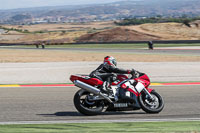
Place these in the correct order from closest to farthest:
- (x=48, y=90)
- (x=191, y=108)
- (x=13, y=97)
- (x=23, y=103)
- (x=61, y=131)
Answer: (x=61, y=131)
(x=191, y=108)
(x=23, y=103)
(x=13, y=97)
(x=48, y=90)

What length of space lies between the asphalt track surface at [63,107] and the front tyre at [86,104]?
125 millimetres

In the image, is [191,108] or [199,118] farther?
[191,108]

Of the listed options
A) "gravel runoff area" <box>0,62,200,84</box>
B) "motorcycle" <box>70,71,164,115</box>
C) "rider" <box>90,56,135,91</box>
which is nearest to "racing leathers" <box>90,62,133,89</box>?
"rider" <box>90,56,135,91</box>

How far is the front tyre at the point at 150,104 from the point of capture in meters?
8.34

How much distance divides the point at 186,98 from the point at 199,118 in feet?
8.14

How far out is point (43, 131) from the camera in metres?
6.73

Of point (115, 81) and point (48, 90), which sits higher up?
point (115, 81)

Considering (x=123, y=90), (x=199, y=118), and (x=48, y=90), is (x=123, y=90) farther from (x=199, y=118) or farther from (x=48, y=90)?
(x=48, y=90)

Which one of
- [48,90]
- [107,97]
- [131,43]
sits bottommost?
[131,43]

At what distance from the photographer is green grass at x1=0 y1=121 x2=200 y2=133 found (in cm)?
672

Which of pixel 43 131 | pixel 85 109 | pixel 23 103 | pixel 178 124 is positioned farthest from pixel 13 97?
pixel 178 124

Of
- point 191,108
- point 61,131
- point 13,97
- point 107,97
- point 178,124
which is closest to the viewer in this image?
point 61,131

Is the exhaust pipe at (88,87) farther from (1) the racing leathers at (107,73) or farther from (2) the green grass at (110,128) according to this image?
(2) the green grass at (110,128)

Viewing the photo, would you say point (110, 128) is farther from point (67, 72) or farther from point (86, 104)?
point (67, 72)
